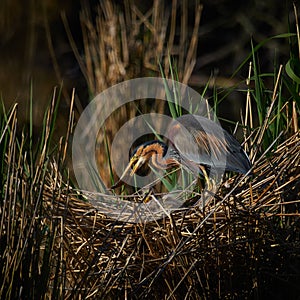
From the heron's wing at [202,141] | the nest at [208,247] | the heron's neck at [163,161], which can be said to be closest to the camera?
the nest at [208,247]

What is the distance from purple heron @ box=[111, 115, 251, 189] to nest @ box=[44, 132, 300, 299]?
0.51 feet

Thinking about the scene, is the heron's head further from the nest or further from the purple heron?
the nest

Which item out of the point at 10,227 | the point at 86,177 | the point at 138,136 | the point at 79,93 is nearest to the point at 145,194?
the point at 10,227

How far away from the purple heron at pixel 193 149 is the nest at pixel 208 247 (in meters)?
0.16

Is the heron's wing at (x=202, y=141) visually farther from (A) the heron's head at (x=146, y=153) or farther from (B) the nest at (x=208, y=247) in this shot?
(B) the nest at (x=208, y=247)

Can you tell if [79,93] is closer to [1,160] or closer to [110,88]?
[110,88]

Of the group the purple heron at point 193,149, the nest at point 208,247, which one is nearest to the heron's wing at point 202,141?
the purple heron at point 193,149

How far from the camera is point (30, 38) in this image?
553 centimetres

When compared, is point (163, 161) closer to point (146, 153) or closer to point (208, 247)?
point (146, 153)

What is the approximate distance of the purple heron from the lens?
220 cm

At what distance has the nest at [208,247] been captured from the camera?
6.35 feet

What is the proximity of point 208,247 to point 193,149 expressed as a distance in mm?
399

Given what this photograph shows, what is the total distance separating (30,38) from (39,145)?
3.45 m

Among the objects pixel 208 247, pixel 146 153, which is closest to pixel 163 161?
pixel 146 153
